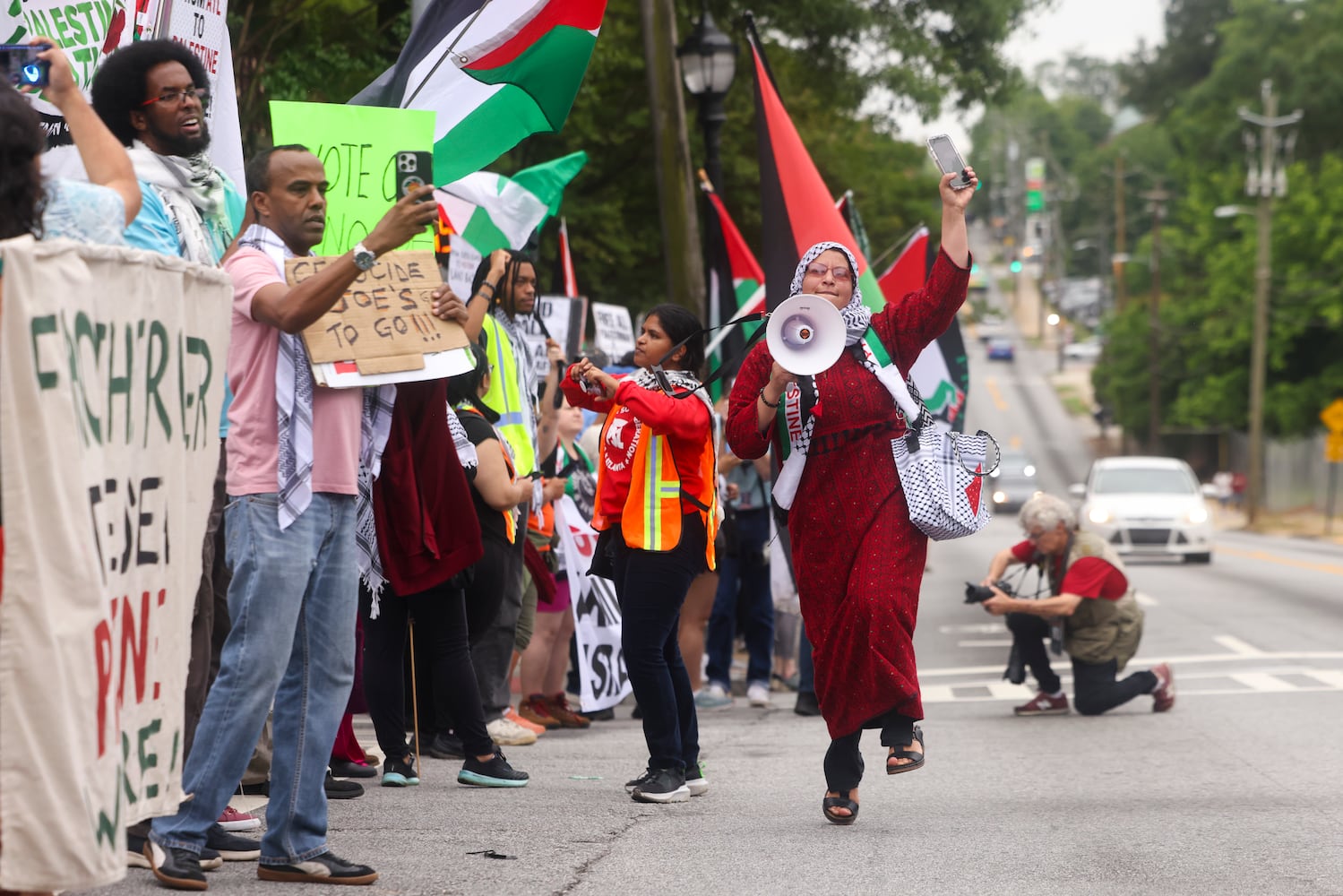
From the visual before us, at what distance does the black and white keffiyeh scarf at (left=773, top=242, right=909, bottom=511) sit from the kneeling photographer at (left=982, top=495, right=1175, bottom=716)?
4.09 m

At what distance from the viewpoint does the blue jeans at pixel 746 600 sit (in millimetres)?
11898

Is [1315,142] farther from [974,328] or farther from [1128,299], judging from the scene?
[974,328]

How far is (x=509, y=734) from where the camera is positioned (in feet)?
29.0

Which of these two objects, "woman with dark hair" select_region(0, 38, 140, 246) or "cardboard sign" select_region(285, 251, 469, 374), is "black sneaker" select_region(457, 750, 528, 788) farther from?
"woman with dark hair" select_region(0, 38, 140, 246)

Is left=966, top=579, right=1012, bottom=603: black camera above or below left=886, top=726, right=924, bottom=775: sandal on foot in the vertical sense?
above

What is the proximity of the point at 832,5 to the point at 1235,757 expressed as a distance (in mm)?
15775

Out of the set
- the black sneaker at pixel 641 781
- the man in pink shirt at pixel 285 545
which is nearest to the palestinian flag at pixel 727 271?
the black sneaker at pixel 641 781

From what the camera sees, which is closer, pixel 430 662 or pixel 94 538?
pixel 94 538

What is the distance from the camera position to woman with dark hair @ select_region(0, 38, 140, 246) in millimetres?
3617

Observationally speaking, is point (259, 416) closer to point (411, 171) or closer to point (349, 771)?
point (411, 171)

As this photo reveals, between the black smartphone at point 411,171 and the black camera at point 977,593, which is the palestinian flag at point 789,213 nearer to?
the black camera at point 977,593

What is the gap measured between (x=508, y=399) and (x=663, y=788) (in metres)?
1.97

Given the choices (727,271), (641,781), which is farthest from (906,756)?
(727,271)

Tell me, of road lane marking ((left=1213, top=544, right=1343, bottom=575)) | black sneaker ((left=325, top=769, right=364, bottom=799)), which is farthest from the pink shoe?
road lane marking ((left=1213, top=544, right=1343, bottom=575))
